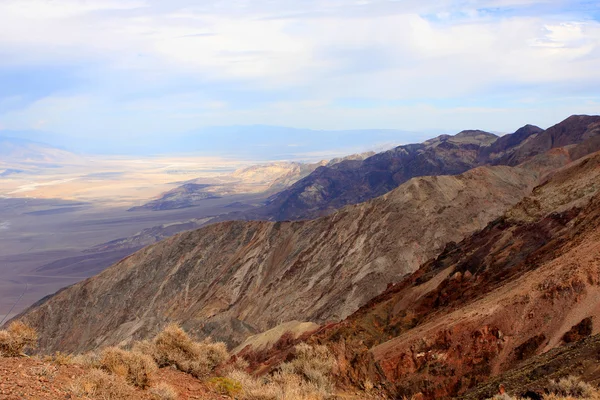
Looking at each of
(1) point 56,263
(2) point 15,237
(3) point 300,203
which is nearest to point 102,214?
(2) point 15,237

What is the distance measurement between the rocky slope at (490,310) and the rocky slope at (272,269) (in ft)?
34.8

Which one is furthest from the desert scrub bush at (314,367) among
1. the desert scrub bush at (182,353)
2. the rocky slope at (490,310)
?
the desert scrub bush at (182,353)

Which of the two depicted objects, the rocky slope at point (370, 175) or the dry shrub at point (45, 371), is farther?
the rocky slope at point (370, 175)

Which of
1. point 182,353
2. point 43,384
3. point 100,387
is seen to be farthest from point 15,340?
point 182,353

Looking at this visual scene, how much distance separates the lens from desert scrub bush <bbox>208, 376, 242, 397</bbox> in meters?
11.7

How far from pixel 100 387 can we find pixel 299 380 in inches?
186

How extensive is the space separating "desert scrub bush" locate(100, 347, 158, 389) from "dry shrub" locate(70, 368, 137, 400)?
70 centimetres

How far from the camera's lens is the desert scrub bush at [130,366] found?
36.9ft

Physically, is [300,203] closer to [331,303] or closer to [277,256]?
[277,256]

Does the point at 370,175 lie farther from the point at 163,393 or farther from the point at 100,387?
the point at 100,387

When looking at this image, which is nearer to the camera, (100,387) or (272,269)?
(100,387)

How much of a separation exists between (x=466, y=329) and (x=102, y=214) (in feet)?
615

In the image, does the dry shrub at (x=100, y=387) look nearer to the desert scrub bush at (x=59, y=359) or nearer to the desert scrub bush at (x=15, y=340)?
the desert scrub bush at (x=59, y=359)

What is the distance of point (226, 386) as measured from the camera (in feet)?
39.2
